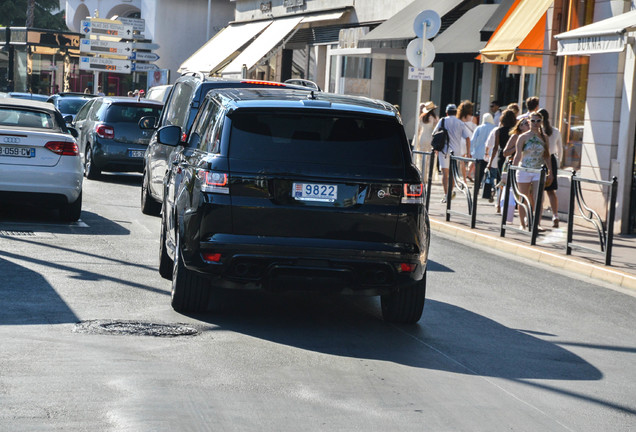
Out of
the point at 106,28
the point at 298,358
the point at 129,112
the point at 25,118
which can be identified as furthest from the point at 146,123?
the point at 106,28

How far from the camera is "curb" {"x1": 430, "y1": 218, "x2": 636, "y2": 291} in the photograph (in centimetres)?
1199

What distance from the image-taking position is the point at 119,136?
2112 cm

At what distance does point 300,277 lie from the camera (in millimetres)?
7570

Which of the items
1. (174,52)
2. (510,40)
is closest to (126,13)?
(174,52)

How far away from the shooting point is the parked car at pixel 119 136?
21.1 metres

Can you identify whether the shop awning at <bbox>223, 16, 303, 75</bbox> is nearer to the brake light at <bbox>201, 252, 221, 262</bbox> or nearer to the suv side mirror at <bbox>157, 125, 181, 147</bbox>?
the suv side mirror at <bbox>157, 125, 181, 147</bbox>

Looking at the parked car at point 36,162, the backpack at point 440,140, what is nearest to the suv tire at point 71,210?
the parked car at point 36,162

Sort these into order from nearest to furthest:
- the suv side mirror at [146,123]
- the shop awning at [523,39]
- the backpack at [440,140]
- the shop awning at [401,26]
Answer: the suv side mirror at [146,123]
the backpack at [440,140]
the shop awning at [523,39]
the shop awning at [401,26]

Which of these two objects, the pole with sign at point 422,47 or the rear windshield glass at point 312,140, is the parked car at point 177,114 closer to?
the rear windshield glass at point 312,140

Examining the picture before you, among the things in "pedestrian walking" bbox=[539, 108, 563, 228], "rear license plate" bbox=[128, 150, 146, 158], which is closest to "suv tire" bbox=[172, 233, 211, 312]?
"pedestrian walking" bbox=[539, 108, 563, 228]

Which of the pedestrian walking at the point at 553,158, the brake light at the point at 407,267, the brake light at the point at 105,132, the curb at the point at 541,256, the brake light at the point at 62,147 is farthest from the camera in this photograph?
the brake light at the point at 105,132

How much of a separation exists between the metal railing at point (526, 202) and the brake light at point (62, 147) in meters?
5.66

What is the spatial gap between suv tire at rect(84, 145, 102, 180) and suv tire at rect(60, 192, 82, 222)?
291 inches

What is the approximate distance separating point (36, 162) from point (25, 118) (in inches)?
33.1
